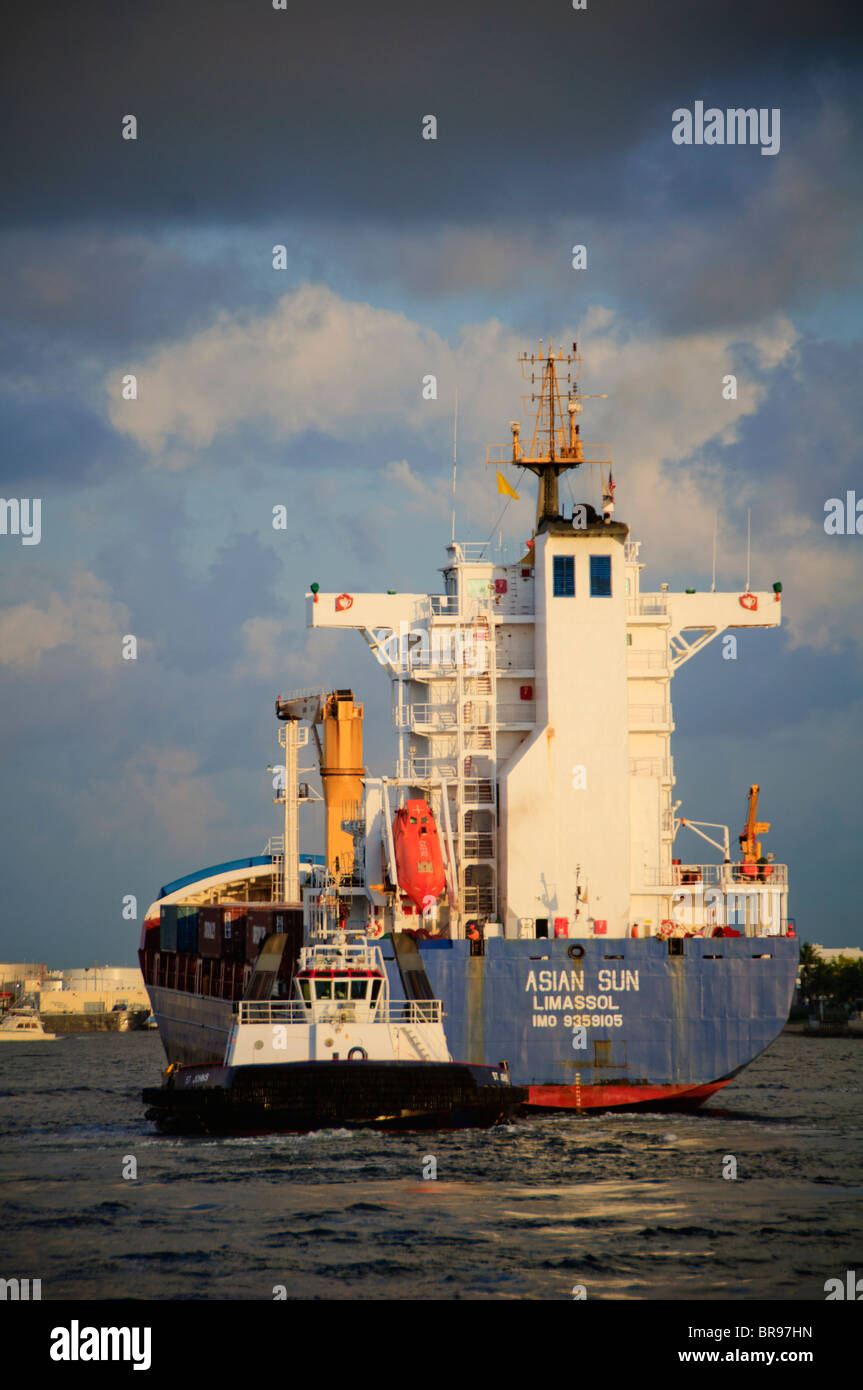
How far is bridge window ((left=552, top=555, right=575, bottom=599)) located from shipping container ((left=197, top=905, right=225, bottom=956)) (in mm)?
19121

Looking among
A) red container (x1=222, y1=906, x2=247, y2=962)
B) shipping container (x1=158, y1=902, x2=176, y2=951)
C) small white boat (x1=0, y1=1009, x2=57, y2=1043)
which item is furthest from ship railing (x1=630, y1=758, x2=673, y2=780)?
small white boat (x1=0, y1=1009, x2=57, y2=1043)

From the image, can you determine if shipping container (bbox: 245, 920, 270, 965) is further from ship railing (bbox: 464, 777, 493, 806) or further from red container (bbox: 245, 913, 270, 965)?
ship railing (bbox: 464, 777, 493, 806)

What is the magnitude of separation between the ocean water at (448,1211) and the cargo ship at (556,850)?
8.46 ft

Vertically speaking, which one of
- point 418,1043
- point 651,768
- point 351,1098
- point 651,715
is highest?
point 651,715

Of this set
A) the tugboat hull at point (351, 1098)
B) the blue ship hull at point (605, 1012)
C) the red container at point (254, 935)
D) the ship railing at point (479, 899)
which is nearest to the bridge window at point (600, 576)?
the ship railing at point (479, 899)

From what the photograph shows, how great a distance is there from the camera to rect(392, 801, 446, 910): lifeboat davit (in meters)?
42.8

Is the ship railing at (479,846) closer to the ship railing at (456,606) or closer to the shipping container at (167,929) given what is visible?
the ship railing at (456,606)

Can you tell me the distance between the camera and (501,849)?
45.2 m

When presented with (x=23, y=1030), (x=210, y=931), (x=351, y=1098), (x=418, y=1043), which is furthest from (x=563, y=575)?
(x=23, y=1030)

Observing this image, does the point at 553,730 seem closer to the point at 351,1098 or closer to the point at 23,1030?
the point at 351,1098

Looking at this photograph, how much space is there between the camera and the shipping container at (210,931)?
184ft

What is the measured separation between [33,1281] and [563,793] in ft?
81.5

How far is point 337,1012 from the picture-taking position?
38.1 meters

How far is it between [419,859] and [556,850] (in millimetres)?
4050
